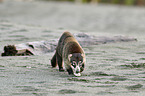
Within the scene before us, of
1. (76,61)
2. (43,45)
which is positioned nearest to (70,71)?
(76,61)

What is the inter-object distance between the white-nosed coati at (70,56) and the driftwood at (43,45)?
142 cm

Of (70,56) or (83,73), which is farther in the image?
(83,73)

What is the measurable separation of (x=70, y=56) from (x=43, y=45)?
A: 2.46m

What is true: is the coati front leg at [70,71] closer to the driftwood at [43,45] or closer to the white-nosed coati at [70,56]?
the white-nosed coati at [70,56]

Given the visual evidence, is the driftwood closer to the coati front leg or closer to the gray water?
the gray water

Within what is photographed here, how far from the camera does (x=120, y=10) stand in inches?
925

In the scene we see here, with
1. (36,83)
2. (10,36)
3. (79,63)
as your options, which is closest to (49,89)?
(36,83)

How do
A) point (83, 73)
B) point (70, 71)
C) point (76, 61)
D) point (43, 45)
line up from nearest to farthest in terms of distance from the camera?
point (76, 61) < point (70, 71) < point (83, 73) < point (43, 45)

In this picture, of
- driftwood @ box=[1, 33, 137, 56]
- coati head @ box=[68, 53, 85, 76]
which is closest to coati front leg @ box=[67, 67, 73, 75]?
coati head @ box=[68, 53, 85, 76]

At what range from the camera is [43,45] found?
7.66 meters

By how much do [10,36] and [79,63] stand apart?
4.32 metres

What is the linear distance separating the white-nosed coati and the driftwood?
1.42m

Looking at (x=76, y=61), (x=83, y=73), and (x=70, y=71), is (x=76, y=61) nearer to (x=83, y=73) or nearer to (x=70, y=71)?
(x=70, y=71)

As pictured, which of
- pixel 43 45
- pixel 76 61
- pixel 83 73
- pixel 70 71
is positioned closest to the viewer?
pixel 76 61
